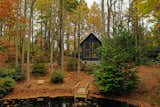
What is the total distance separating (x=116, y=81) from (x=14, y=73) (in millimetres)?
10400

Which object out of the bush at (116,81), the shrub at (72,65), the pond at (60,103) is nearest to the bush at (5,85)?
the pond at (60,103)

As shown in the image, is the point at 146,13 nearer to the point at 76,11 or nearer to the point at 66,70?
the point at 66,70

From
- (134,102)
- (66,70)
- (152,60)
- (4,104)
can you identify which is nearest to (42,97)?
(4,104)

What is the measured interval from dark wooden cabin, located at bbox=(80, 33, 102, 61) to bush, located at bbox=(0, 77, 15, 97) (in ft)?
50.7

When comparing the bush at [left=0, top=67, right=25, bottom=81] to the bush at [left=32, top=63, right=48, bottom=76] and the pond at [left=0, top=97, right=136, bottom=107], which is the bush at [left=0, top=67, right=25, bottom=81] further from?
the pond at [left=0, top=97, right=136, bottom=107]

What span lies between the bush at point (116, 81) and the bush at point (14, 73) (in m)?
8.62

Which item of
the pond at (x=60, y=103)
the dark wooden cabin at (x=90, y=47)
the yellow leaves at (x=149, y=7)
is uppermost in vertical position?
the yellow leaves at (x=149, y=7)

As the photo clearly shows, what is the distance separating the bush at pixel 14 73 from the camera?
2405cm

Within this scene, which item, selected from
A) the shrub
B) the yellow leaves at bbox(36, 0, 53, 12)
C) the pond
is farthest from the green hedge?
the yellow leaves at bbox(36, 0, 53, 12)

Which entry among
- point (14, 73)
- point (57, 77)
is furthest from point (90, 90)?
point (14, 73)

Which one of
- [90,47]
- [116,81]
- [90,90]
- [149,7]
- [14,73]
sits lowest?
[90,90]

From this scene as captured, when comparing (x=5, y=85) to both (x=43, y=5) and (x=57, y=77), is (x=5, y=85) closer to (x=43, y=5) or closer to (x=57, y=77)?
(x=57, y=77)

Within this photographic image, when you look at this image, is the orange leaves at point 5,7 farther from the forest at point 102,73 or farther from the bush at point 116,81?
the bush at point 116,81

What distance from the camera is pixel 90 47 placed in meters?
36.1
